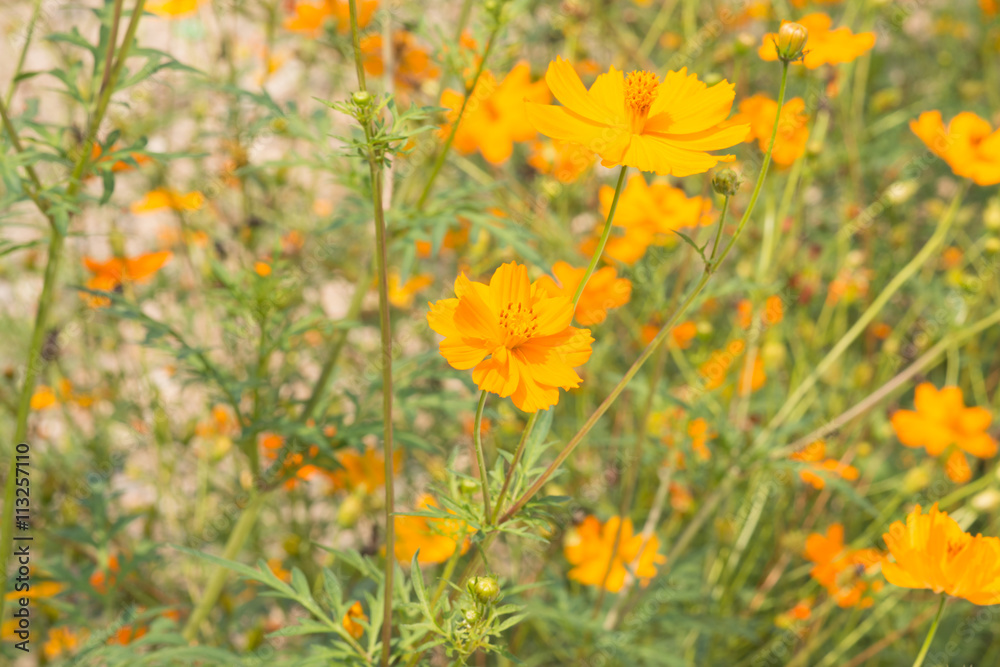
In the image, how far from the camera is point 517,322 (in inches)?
26.9

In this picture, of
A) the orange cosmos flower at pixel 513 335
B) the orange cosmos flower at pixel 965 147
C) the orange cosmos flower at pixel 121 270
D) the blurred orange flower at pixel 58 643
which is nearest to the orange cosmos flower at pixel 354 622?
the orange cosmos flower at pixel 513 335

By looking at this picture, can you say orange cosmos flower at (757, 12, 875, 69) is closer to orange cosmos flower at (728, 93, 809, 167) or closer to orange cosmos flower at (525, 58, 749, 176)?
orange cosmos flower at (728, 93, 809, 167)

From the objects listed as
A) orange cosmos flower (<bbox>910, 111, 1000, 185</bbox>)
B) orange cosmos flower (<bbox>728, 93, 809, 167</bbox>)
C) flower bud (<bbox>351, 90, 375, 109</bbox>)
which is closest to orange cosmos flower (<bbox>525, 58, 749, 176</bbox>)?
flower bud (<bbox>351, 90, 375, 109</bbox>)

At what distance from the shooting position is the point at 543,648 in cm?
171

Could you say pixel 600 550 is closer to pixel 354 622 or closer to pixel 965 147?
pixel 354 622

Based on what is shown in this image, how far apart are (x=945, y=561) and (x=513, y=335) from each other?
1.56 ft

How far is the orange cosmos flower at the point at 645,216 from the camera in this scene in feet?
4.72

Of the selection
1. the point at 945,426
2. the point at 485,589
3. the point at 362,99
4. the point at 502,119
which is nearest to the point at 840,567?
the point at 945,426

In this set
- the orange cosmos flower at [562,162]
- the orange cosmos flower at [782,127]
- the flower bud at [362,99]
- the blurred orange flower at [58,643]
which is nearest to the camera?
the flower bud at [362,99]

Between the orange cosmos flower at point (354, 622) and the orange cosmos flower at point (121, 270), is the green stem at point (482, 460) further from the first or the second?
the orange cosmos flower at point (121, 270)

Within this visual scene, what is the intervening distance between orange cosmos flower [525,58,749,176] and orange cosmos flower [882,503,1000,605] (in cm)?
41

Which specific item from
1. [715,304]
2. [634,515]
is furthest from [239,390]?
[715,304]

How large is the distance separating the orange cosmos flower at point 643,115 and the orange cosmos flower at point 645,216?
0.68m

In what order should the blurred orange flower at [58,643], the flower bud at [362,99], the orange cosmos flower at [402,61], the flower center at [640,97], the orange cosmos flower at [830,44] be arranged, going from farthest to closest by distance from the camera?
the orange cosmos flower at [402,61], the blurred orange flower at [58,643], the orange cosmos flower at [830,44], the flower center at [640,97], the flower bud at [362,99]
